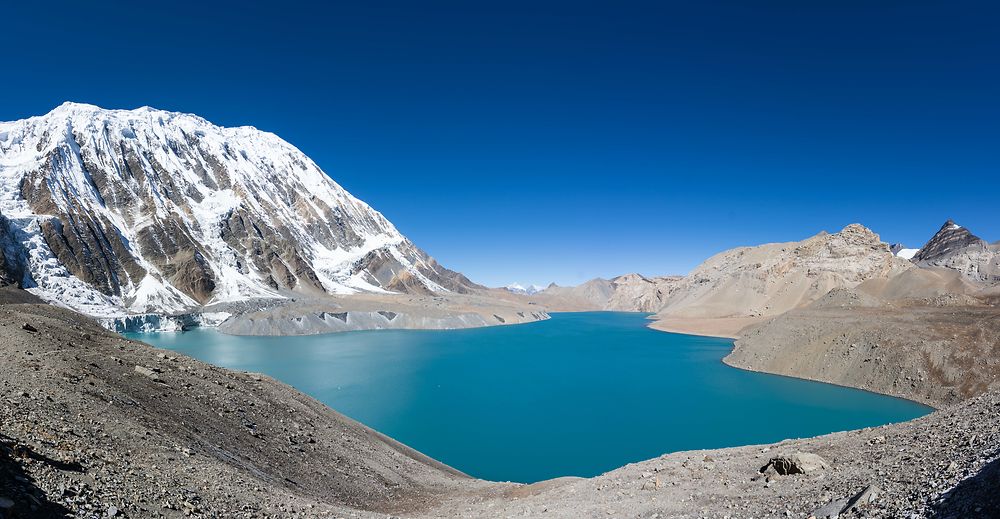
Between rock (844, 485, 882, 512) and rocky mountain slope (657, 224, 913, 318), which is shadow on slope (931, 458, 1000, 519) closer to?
rock (844, 485, 882, 512)

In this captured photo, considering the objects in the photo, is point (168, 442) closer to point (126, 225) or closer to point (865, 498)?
point (865, 498)

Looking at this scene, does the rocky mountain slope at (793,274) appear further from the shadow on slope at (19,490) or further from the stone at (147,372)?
the shadow on slope at (19,490)

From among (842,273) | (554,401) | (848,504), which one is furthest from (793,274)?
(848,504)

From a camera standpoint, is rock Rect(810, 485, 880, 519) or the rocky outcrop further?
the rocky outcrop

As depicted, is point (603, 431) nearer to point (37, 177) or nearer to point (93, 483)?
point (93, 483)

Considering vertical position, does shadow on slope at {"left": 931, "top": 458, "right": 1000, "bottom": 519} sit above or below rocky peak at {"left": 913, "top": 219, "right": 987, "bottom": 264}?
below

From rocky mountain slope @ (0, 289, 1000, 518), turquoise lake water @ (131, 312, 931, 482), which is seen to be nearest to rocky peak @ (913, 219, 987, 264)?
turquoise lake water @ (131, 312, 931, 482)

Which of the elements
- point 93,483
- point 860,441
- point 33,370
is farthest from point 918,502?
point 33,370
